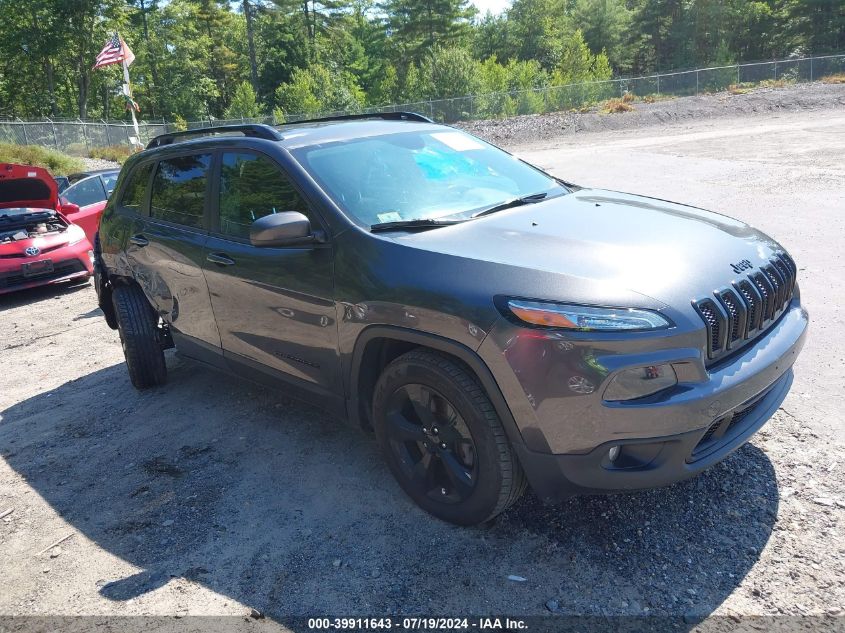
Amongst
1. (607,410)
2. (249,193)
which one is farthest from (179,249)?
(607,410)

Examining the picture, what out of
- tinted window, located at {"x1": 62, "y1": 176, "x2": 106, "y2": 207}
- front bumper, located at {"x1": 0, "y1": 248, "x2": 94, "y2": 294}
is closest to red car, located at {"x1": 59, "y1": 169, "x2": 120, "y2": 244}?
tinted window, located at {"x1": 62, "y1": 176, "x2": 106, "y2": 207}

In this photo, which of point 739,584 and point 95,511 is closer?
point 739,584

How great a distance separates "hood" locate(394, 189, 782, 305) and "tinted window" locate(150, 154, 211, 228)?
1.81 meters

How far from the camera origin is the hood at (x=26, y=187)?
910 cm

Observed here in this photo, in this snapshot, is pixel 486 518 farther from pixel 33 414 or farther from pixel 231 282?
pixel 33 414

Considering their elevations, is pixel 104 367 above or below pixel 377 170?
below

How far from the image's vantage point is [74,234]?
32.4 ft

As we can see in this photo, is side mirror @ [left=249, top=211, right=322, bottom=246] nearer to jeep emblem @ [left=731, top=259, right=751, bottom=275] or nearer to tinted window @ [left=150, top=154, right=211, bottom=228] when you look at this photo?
tinted window @ [left=150, top=154, right=211, bottom=228]

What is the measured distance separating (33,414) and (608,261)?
4697mm

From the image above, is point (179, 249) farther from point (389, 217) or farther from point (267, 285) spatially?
point (389, 217)

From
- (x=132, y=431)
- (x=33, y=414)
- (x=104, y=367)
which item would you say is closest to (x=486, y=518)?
(x=132, y=431)

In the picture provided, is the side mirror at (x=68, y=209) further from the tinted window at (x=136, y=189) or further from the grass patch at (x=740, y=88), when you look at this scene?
the grass patch at (x=740, y=88)

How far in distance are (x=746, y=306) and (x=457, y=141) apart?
2229 millimetres

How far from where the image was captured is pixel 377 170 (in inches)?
149
